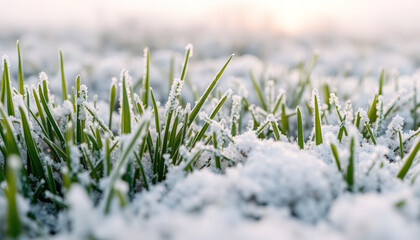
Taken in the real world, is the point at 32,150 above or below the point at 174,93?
below

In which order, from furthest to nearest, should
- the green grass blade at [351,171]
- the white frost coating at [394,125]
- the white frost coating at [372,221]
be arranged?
the white frost coating at [394,125], the green grass blade at [351,171], the white frost coating at [372,221]

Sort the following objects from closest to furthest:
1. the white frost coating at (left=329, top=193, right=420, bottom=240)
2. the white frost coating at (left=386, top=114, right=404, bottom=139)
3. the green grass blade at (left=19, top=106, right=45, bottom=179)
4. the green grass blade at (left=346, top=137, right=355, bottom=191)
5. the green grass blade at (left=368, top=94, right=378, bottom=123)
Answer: the white frost coating at (left=329, top=193, right=420, bottom=240), the green grass blade at (left=346, top=137, right=355, bottom=191), the green grass blade at (left=19, top=106, right=45, bottom=179), the white frost coating at (left=386, top=114, right=404, bottom=139), the green grass blade at (left=368, top=94, right=378, bottom=123)

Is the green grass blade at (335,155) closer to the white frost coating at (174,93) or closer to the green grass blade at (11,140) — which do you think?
the white frost coating at (174,93)

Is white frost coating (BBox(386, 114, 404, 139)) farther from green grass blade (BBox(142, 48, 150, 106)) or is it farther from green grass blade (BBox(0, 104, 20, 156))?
green grass blade (BBox(0, 104, 20, 156))

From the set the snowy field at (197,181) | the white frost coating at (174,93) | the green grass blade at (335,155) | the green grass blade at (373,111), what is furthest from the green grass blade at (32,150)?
the green grass blade at (373,111)

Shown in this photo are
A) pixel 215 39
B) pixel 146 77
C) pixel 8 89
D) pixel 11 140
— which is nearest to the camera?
pixel 11 140

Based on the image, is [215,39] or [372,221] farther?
[215,39]

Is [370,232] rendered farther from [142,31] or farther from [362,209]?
[142,31]

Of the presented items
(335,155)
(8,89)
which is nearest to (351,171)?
(335,155)

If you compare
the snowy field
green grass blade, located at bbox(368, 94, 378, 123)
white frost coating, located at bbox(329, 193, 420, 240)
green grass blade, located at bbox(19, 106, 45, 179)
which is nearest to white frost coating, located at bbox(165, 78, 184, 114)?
the snowy field

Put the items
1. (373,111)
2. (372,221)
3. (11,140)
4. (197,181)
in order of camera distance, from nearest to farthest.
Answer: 1. (372,221)
2. (197,181)
3. (11,140)
4. (373,111)

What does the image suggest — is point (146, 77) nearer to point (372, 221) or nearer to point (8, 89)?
point (8, 89)

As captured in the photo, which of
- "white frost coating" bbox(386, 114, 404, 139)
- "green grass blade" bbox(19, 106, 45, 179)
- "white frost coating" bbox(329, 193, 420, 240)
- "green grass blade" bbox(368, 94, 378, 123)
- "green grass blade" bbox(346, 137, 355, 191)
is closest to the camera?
"white frost coating" bbox(329, 193, 420, 240)
